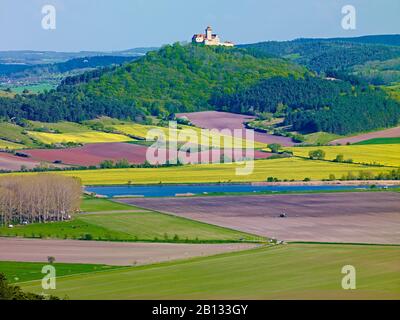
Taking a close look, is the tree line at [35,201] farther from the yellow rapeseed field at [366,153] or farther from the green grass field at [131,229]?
the yellow rapeseed field at [366,153]

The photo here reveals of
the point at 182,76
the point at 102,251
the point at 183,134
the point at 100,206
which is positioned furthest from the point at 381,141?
→ the point at 102,251

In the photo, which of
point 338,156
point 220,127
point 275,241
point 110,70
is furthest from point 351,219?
point 110,70

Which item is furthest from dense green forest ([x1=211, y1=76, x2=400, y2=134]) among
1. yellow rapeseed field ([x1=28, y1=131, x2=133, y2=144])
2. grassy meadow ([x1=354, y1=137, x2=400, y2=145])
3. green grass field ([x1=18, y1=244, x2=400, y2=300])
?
green grass field ([x1=18, y1=244, x2=400, y2=300])

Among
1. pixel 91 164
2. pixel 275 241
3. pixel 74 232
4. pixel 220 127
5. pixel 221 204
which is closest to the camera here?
pixel 275 241

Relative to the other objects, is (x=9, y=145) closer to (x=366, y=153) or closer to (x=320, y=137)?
(x=366, y=153)

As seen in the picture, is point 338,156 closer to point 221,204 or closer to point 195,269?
point 221,204

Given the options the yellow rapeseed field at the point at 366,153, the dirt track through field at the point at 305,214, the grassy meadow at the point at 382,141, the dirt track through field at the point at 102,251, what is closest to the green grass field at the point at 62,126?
the yellow rapeseed field at the point at 366,153
